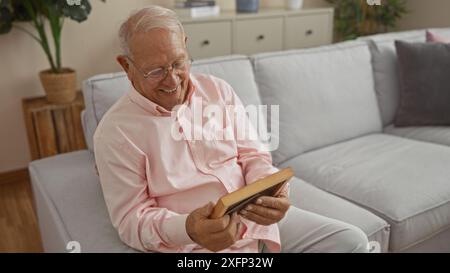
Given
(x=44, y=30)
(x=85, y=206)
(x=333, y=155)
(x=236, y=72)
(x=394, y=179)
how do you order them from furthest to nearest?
(x=44, y=30), (x=333, y=155), (x=236, y=72), (x=394, y=179), (x=85, y=206)

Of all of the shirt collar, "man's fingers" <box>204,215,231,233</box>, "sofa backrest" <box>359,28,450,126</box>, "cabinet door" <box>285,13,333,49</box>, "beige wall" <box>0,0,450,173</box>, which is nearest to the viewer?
"man's fingers" <box>204,215,231,233</box>

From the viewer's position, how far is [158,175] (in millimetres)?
959

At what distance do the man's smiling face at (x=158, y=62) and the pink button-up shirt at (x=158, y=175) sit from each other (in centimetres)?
4

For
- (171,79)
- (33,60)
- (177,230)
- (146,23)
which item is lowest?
(177,230)

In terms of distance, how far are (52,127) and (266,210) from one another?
1.66 metres

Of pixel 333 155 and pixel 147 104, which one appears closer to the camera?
pixel 147 104

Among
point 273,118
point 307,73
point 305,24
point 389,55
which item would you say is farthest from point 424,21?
point 273,118

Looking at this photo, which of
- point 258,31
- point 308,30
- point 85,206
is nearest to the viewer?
point 85,206

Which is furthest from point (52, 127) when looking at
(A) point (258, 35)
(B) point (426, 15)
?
(B) point (426, 15)

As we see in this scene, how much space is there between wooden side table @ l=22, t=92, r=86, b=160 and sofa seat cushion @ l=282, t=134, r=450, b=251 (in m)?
1.18

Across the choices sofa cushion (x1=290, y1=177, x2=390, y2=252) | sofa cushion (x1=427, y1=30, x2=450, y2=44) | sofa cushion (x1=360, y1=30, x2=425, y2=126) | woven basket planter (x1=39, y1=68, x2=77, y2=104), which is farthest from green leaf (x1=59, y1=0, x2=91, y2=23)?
sofa cushion (x1=427, y1=30, x2=450, y2=44)

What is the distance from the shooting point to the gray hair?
86cm

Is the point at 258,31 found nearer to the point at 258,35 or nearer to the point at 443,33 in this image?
the point at 258,35

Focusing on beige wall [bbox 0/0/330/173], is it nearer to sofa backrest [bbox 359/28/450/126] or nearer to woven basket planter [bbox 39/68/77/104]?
woven basket planter [bbox 39/68/77/104]
